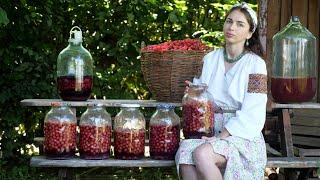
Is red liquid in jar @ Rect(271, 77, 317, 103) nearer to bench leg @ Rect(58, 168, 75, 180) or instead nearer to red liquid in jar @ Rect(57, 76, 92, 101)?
red liquid in jar @ Rect(57, 76, 92, 101)

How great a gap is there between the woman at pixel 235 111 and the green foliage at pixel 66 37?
273cm

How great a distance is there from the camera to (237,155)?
→ 12.6 feet

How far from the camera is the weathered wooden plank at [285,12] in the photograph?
6.27 m

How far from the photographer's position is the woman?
3814 millimetres

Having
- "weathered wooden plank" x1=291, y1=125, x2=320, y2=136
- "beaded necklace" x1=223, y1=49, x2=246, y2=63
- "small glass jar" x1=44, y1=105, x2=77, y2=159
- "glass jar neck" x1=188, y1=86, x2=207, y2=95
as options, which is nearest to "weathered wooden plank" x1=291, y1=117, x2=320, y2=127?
"weathered wooden plank" x1=291, y1=125, x2=320, y2=136

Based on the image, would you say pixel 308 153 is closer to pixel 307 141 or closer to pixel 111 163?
pixel 307 141

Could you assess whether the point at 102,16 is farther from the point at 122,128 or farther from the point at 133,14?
the point at 122,128

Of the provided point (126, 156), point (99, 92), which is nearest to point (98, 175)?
point (99, 92)

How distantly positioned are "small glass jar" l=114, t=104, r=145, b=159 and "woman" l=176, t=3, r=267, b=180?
0.29 metres

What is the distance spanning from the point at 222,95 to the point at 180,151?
0.43 m

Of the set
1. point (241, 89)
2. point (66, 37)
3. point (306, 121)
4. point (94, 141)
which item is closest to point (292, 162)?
point (241, 89)

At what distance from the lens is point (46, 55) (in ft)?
22.5

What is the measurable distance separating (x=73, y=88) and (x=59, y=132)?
11.3 inches

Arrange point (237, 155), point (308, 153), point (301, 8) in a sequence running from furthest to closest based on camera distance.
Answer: point (301, 8) < point (308, 153) < point (237, 155)
